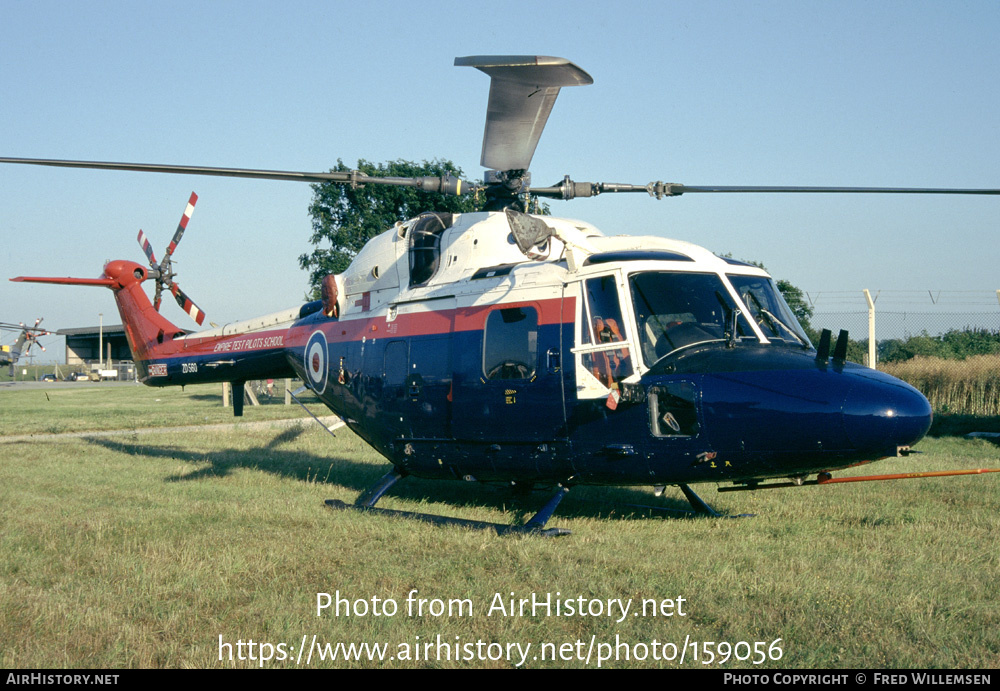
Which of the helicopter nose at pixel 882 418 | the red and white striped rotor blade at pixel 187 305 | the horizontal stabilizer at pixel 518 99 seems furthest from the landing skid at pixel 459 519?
the red and white striped rotor blade at pixel 187 305

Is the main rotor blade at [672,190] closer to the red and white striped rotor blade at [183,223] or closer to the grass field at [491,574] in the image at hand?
the grass field at [491,574]

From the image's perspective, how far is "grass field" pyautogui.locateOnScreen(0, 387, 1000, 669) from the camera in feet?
17.0

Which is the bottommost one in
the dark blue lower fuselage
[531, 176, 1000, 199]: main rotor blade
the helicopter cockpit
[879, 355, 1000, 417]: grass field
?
[879, 355, 1000, 417]: grass field

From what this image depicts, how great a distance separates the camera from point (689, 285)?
8.16 m

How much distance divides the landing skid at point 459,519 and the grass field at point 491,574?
0.21m

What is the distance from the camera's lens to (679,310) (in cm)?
813

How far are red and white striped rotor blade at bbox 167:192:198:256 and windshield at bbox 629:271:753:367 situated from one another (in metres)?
10.1

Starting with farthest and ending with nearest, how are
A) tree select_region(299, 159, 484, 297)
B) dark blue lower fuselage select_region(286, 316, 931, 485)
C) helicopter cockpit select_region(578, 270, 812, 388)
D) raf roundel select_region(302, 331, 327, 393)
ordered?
tree select_region(299, 159, 484, 297)
raf roundel select_region(302, 331, 327, 393)
helicopter cockpit select_region(578, 270, 812, 388)
dark blue lower fuselage select_region(286, 316, 931, 485)

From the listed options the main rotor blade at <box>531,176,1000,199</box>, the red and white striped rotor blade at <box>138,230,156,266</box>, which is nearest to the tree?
the red and white striped rotor blade at <box>138,230,156,266</box>

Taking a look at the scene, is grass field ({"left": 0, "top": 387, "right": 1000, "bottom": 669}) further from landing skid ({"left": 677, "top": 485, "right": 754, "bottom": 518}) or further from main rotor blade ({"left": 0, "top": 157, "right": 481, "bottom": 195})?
main rotor blade ({"left": 0, "top": 157, "right": 481, "bottom": 195})

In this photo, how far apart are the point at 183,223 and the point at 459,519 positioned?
9.10 meters

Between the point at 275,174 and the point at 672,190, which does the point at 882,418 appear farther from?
the point at 275,174
